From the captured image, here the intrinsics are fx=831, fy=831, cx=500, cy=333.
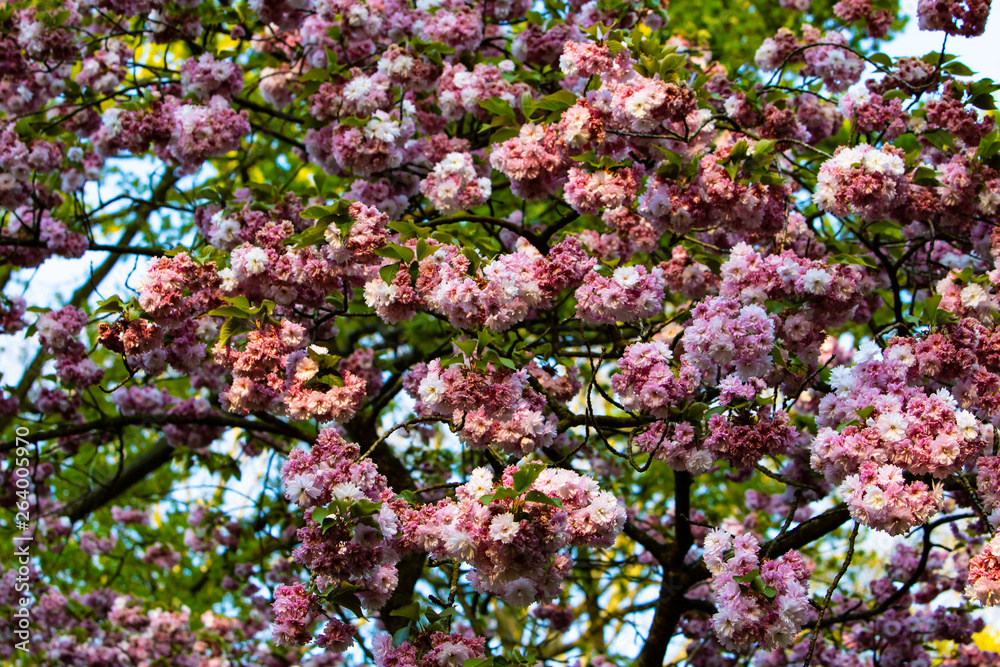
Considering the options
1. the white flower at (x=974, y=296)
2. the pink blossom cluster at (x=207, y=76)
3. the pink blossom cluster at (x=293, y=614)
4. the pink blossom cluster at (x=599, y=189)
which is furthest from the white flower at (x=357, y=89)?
the white flower at (x=974, y=296)

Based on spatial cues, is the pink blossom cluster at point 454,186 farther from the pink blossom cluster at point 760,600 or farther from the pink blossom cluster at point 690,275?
the pink blossom cluster at point 760,600

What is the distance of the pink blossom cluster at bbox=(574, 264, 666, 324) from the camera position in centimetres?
339

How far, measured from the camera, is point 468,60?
5098 millimetres

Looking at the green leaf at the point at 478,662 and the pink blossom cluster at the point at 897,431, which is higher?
the pink blossom cluster at the point at 897,431

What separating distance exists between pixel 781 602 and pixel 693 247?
2.04m

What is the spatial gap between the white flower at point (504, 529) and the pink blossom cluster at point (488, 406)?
2.03 ft

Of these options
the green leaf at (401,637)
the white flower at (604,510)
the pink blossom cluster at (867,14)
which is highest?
the pink blossom cluster at (867,14)

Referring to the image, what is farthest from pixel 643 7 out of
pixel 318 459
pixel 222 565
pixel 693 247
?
pixel 222 565

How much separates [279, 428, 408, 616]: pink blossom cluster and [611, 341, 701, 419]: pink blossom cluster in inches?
40.4

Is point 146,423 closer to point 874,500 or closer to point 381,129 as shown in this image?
point 381,129

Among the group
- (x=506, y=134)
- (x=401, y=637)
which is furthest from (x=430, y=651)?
(x=506, y=134)

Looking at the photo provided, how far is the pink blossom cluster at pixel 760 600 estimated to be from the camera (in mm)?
2859

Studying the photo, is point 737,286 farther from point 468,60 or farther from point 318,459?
point 468,60

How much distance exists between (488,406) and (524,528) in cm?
69
